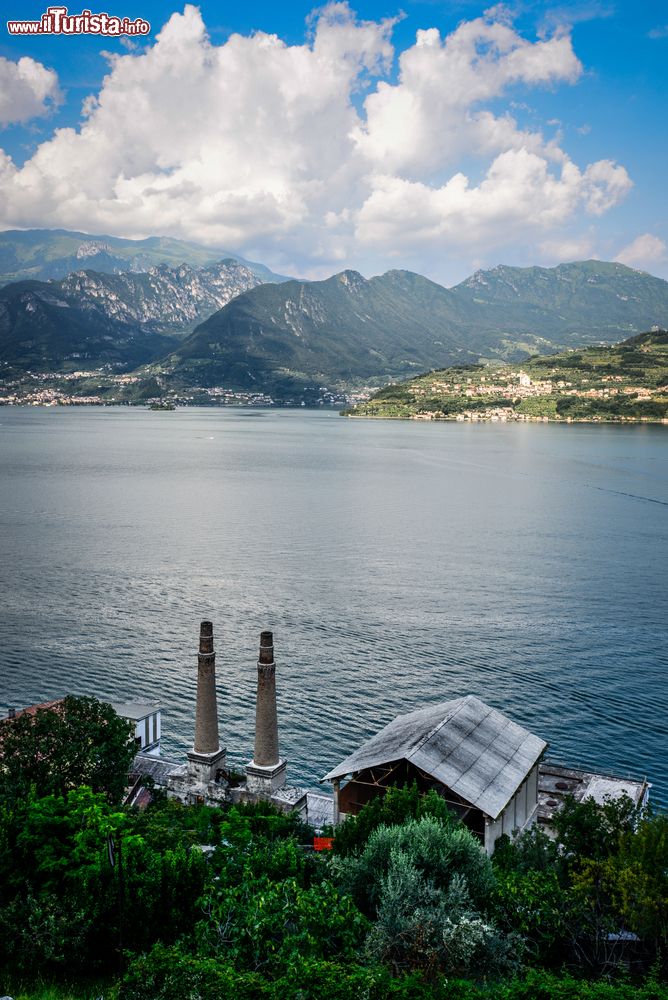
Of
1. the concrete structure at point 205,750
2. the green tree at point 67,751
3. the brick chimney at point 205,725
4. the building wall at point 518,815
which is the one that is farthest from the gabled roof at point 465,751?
the green tree at point 67,751

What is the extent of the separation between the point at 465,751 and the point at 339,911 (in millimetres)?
14323

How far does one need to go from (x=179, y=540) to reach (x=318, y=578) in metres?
26.0

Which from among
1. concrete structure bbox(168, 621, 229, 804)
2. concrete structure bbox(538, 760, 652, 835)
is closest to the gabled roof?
concrete structure bbox(538, 760, 652, 835)

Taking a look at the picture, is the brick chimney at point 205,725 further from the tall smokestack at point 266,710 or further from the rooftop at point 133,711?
the rooftop at point 133,711

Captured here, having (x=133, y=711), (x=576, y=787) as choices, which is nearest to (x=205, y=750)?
(x=133, y=711)

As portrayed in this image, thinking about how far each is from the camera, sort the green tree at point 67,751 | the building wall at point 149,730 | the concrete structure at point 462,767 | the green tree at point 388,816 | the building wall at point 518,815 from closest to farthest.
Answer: the green tree at point 388,816
the green tree at point 67,751
the building wall at point 518,815
the concrete structure at point 462,767
the building wall at point 149,730

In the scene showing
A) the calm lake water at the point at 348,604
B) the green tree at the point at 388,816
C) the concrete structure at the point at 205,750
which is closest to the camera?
the green tree at the point at 388,816

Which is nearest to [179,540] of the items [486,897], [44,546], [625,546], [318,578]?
[44,546]

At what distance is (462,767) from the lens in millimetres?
33219

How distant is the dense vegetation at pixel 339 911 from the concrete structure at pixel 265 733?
820 cm

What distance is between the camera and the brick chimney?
3738 centimetres

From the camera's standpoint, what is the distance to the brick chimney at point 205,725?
37375 millimetres

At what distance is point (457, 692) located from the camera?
2085 inches

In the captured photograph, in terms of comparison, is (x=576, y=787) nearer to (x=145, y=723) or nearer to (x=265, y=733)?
(x=265, y=733)
